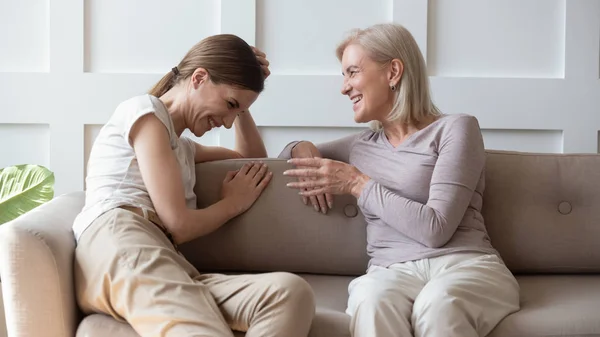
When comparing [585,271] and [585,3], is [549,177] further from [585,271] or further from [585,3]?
A: [585,3]

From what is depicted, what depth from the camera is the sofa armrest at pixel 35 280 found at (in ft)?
4.80

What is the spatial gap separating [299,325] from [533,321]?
1.74ft

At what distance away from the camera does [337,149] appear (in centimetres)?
210

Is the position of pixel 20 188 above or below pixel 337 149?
below

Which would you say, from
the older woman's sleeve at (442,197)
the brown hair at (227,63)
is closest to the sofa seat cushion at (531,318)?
the older woman's sleeve at (442,197)

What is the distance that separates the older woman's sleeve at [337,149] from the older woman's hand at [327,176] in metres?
0.14

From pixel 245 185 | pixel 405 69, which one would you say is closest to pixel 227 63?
pixel 245 185

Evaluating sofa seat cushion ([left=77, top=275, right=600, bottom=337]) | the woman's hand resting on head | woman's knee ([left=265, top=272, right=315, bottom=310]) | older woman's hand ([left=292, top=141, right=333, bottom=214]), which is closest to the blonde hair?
older woman's hand ([left=292, top=141, right=333, bottom=214])

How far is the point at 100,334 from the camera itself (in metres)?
1.51

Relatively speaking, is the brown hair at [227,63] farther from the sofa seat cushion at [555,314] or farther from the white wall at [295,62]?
the sofa seat cushion at [555,314]

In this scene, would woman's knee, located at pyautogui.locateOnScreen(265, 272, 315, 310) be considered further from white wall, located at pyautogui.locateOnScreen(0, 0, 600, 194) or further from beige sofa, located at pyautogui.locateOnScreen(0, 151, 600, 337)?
white wall, located at pyautogui.locateOnScreen(0, 0, 600, 194)

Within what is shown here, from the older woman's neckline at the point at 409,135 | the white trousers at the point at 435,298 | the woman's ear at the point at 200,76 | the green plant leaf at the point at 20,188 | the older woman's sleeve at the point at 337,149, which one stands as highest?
the woman's ear at the point at 200,76

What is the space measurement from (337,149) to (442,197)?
1.40ft

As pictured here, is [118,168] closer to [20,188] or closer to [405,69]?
[20,188]
